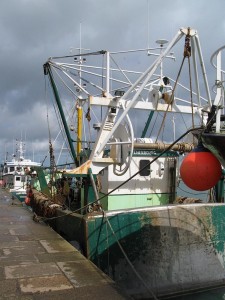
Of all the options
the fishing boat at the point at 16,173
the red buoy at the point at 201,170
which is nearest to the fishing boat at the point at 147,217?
the red buoy at the point at 201,170

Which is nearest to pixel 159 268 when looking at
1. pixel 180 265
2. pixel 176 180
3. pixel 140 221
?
pixel 180 265

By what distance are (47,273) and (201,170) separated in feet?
9.68

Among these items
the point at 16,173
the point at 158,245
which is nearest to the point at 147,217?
the point at 158,245

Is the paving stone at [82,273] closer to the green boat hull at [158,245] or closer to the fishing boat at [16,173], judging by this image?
the green boat hull at [158,245]

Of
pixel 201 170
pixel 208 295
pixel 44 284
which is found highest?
→ pixel 201 170

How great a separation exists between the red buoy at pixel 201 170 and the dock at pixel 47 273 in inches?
74.0

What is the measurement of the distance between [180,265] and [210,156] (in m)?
3.49

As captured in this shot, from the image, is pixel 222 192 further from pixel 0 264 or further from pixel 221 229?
pixel 0 264

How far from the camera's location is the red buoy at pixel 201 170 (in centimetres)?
512

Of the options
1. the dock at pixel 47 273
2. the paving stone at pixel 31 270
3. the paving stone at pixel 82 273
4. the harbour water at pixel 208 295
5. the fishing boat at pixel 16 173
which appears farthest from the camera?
the fishing boat at pixel 16 173

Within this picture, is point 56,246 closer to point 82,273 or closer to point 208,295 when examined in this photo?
point 82,273

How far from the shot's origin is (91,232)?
23.7 feet

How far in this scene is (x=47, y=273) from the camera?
18.9ft

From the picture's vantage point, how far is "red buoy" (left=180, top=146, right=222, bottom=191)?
5.12 meters
